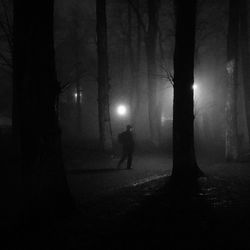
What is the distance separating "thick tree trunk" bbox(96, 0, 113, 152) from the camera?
742 inches

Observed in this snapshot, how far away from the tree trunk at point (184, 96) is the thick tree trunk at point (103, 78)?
989 cm

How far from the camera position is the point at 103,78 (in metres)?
19.2

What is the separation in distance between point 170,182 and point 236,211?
261 centimetres

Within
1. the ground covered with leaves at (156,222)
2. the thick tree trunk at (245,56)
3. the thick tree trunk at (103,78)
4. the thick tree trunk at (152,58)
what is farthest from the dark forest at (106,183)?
the thick tree trunk at (152,58)

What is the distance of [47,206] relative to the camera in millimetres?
6668

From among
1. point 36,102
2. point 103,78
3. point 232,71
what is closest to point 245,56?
point 232,71

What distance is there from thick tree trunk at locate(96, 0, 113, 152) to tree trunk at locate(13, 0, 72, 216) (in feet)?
40.4

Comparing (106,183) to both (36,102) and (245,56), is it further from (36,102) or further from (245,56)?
(245,56)

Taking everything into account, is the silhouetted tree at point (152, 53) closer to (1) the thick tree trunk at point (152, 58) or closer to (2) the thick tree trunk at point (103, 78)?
(1) the thick tree trunk at point (152, 58)

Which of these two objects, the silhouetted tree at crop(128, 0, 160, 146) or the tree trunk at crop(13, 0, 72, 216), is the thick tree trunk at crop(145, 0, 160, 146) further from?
the tree trunk at crop(13, 0, 72, 216)

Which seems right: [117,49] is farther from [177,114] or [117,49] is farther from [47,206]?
[47,206]

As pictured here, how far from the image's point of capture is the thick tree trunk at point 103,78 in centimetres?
1886

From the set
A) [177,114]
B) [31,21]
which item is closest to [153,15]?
[177,114]

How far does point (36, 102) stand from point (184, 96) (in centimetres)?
446
